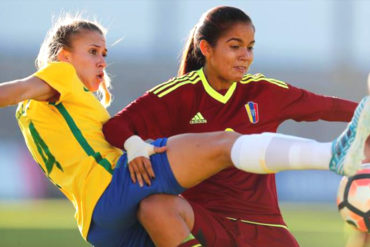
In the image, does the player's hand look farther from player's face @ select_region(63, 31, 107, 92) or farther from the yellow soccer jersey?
player's face @ select_region(63, 31, 107, 92)

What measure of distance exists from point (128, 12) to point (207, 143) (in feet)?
57.9

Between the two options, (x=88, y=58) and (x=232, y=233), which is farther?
(x=88, y=58)

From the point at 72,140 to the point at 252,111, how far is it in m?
0.94

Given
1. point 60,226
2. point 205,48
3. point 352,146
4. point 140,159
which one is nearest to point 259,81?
point 205,48

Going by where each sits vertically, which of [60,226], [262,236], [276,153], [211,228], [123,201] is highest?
[276,153]

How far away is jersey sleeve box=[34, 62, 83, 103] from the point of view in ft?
12.1

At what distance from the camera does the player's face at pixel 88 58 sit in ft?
13.3

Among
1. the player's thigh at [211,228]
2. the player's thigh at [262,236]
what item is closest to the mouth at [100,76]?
the player's thigh at [211,228]

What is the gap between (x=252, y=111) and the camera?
402 centimetres

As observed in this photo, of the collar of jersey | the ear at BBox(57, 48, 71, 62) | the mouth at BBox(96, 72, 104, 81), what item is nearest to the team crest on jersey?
the collar of jersey

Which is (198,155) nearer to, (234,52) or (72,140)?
(72,140)

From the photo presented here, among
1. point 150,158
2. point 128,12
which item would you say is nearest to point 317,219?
point 150,158

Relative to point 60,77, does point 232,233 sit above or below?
below

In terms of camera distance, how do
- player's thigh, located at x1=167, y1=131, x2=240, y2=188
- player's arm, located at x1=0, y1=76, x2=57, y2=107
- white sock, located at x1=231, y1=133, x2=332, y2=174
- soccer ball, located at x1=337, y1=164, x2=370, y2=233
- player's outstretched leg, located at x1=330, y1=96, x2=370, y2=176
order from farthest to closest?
soccer ball, located at x1=337, y1=164, x2=370, y2=233
player's arm, located at x1=0, y1=76, x2=57, y2=107
player's thigh, located at x1=167, y1=131, x2=240, y2=188
white sock, located at x1=231, y1=133, x2=332, y2=174
player's outstretched leg, located at x1=330, y1=96, x2=370, y2=176
